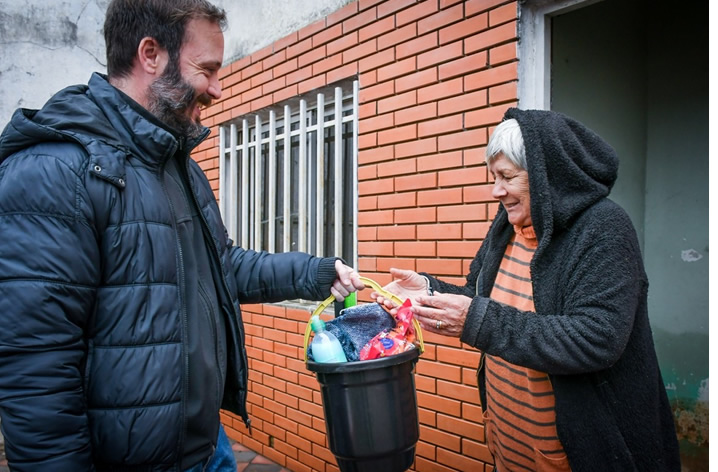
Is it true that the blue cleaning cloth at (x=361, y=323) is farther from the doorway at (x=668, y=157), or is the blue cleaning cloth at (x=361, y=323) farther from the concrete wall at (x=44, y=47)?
the concrete wall at (x=44, y=47)

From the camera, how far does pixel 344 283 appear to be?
7.46 feet

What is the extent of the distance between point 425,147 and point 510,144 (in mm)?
1054

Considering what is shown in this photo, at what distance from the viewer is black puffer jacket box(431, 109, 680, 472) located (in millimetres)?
1694

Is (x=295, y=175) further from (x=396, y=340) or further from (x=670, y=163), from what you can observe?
(x=670, y=163)

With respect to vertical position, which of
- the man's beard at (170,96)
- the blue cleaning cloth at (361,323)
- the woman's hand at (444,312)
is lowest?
the blue cleaning cloth at (361,323)

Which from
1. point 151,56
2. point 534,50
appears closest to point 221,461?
point 151,56

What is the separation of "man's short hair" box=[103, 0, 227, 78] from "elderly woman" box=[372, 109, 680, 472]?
1116 millimetres

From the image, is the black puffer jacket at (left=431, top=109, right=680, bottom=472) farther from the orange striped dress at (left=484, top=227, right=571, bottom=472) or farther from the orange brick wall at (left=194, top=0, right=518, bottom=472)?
the orange brick wall at (left=194, top=0, right=518, bottom=472)

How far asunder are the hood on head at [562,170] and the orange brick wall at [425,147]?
2.43ft

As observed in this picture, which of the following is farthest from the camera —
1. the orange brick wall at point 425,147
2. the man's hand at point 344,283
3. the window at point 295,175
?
the window at point 295,175

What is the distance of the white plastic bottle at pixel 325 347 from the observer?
6.43 ft

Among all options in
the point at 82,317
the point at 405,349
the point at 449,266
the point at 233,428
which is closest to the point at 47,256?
the point at 82,317

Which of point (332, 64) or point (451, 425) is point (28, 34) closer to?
point (332, 64)

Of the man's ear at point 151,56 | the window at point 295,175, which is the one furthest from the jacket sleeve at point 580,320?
the window at point 295,175
